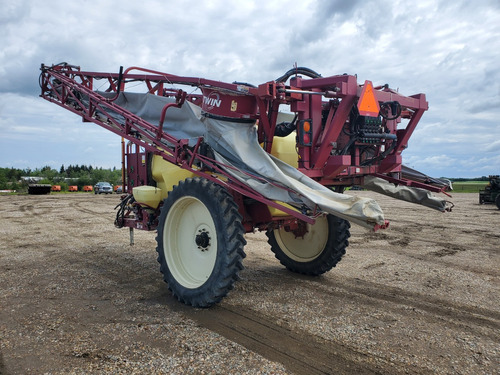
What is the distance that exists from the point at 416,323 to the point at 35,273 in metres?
6.01

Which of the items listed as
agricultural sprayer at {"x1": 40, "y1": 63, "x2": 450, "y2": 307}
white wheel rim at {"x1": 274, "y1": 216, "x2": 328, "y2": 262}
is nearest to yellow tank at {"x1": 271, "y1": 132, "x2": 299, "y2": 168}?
agricultural sprayer at {"x1": 40, "y1": 63, "x2": 450, "y2": 307}

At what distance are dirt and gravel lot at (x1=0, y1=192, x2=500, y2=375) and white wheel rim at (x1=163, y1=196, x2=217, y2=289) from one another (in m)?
0.42

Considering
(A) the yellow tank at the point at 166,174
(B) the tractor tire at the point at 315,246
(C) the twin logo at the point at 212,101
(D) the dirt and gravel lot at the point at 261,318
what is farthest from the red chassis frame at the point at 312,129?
(D) the dirt and gravel lot at the point at 261,318

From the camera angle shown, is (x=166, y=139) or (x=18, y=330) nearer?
(x=18, y=330)

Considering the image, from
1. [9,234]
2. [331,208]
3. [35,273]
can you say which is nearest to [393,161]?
[331,208]

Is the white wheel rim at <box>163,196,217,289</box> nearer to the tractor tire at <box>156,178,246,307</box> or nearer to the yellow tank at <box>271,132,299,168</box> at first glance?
the tractor tire at <box>156,178,246,307</box>

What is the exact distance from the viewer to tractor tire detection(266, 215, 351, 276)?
623cm

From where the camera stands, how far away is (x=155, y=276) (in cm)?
659

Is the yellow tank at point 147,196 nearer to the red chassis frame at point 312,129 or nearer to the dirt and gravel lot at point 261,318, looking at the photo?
the red chassis frame at point 312,129

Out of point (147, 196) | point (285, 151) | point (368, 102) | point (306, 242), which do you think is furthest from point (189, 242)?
point (368, 102)

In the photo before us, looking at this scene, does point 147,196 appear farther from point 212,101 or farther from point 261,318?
point 261,318

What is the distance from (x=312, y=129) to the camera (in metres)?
5.09

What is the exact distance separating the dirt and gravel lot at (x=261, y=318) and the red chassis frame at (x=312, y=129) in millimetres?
1223

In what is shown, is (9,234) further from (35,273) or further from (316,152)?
(316,152)
